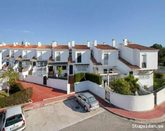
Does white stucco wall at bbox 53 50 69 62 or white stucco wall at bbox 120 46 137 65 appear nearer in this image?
white stucco wall at bbox 120 46 137 65

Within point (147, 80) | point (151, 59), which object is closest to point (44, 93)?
point (147, 80)

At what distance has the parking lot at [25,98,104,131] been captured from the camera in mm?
16984

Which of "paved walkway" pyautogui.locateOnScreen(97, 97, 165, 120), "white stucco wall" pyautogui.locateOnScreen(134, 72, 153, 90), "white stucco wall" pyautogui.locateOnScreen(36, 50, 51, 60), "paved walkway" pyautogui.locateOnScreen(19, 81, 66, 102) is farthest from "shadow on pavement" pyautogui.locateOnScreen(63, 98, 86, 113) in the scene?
"white stucco wall" pyautogui.locateOnScreen(36, 50, 51, 60)

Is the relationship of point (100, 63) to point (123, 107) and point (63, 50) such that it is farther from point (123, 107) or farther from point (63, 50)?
point (123, 107)

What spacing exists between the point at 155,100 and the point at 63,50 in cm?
2258

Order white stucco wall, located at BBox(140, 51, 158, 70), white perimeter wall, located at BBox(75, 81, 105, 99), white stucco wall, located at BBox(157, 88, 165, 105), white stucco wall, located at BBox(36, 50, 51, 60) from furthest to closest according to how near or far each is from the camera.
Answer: white stucco wall, located at BBox(36, 50, 51, 60) < white stucco wall, located at BBox(140, 51, 158, 70) < white perimeter wall, located at BBox(75, 81, 105, 99) < white stucco wall, located at BBox(157, 88, 165, 105)

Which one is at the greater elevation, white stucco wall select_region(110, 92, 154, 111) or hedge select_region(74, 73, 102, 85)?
hedge select_region(74, 73, 102, 85)

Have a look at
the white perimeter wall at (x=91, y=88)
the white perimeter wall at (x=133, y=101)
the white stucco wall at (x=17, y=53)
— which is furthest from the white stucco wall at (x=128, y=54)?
the white stucco wall at (x=17, y=53)

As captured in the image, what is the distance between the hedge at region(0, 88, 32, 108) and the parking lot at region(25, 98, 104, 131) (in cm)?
235

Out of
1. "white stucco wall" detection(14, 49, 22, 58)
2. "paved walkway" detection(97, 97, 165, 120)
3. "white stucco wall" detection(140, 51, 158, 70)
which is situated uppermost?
"white stucco wall" detection(14, 49, 22, 58)

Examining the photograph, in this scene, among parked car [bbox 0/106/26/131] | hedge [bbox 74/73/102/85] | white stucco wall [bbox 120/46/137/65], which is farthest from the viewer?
white stucco wall [bbox 120/46/137/65]

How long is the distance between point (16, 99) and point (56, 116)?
18.7 ft

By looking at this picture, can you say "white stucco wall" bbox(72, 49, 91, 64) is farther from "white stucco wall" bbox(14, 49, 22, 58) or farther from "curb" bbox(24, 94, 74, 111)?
"white stucco wall" bbox(14, 49, 22, 58)

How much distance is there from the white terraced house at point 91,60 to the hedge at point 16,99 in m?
9.84
